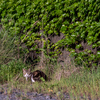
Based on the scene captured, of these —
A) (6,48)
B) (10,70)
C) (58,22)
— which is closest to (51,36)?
(58,22)

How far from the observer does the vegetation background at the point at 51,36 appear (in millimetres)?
4582

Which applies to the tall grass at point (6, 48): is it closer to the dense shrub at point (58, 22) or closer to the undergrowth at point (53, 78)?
the undergrowth at point (53, 78)

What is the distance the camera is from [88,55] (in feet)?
15.8

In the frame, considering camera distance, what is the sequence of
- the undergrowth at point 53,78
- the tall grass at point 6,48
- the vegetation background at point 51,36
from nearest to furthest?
the undergrowth at point 53,78 → the vegetation background at point 51,36 → the tall grass at point 6,48

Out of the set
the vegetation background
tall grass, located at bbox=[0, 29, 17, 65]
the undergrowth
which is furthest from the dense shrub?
the undergrowth

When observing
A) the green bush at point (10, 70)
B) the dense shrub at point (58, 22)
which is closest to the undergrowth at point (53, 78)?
the green bush at point (10, 70)

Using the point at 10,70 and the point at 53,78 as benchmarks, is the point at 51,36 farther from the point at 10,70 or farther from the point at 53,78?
the point at 10,70

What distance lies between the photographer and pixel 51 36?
17.7 ft

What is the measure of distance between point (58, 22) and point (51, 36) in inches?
21.0

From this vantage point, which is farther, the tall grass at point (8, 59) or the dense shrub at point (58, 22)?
the dense shrub at point (58, 22)

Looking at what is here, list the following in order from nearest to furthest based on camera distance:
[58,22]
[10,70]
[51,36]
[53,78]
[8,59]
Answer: [53,78], [10,70], [8,59], [58,22], [51,36]

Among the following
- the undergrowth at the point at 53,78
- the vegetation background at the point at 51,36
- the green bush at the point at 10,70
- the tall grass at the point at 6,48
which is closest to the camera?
the undergrowth at the point at 53,78

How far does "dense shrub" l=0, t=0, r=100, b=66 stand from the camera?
464 centimetres

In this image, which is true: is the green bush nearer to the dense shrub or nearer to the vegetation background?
the vegetation background
